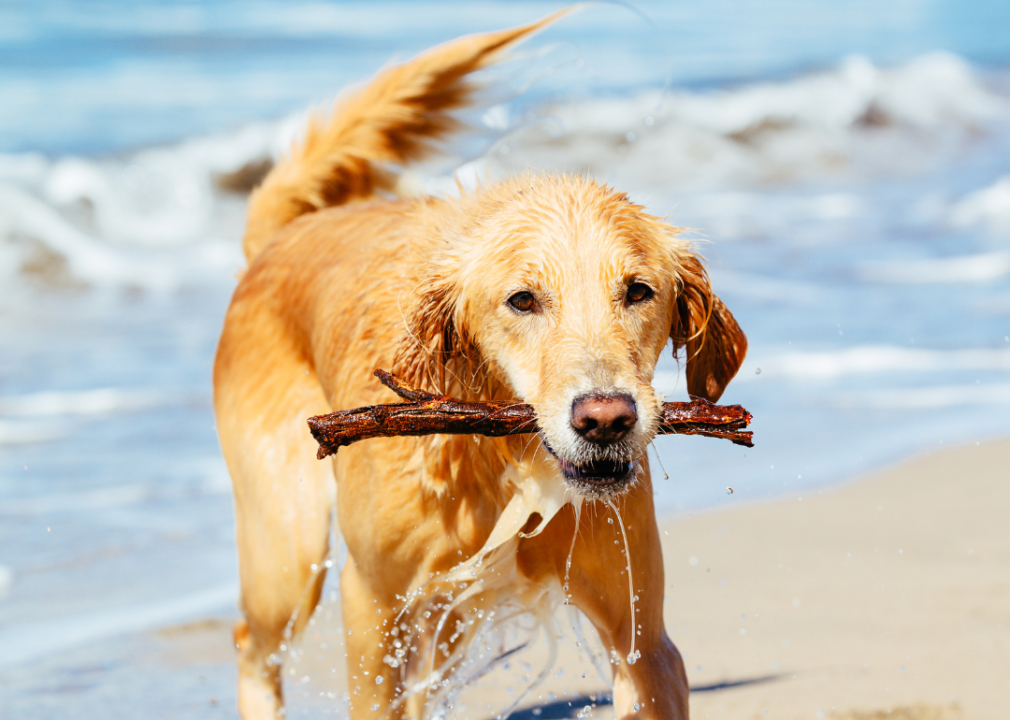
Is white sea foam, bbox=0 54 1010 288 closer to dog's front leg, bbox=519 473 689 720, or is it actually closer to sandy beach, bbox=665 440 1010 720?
sandy beach, bbox=665 440 1010 720

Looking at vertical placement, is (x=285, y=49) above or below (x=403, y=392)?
above

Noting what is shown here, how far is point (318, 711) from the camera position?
4.32 metres

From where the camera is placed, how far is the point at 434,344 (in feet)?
10.0

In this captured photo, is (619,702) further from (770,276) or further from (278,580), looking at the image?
(770,276)

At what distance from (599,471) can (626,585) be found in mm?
526

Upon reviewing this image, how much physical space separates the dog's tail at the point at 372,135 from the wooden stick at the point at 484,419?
2.05 m

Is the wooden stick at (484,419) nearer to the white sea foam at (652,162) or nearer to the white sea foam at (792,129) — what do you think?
the white sea foam at (652,162)

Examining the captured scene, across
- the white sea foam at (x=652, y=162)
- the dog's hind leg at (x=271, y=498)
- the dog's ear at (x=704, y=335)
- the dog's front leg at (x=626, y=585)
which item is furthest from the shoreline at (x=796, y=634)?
the white sea foam at (x=652, y=162)

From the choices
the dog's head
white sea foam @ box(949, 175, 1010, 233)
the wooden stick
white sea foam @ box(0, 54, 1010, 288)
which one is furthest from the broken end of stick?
white sea foam @ box(949, 175, 1010, 233)

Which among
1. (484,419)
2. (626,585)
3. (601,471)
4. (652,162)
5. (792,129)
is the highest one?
(792,129)

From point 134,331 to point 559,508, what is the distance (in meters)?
7.07

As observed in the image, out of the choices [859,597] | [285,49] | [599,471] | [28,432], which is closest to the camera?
[599,471]

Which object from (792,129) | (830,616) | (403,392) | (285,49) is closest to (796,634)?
(830,616)

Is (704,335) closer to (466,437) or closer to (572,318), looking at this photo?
(572,318)
